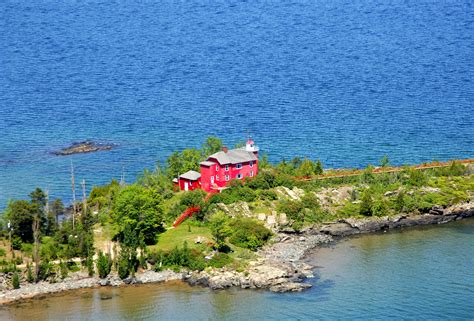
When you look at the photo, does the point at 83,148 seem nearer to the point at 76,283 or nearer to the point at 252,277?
the point at 76,283

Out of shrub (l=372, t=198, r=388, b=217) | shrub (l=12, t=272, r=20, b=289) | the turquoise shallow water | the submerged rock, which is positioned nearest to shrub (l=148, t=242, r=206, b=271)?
the turquoise shallow water

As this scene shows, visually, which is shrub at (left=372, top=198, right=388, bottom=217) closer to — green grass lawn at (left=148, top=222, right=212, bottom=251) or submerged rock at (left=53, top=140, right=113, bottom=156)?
green grass lawn at (left=148, top=222, right=212, bottom=251)

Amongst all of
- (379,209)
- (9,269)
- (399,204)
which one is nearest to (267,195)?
(379,209)

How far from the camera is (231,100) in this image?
160625mm

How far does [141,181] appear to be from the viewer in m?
116

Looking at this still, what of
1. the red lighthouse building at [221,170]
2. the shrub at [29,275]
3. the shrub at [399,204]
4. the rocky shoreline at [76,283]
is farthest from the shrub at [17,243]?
the shrub at [399,204]

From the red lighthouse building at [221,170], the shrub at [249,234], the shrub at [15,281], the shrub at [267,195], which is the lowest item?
the shrub at [15,281]

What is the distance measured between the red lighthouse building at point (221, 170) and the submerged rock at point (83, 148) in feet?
91.5

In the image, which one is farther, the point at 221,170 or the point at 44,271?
the point at 221,170

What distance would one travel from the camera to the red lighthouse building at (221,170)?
109688 mm

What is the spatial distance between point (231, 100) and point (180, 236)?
63455 millimetres

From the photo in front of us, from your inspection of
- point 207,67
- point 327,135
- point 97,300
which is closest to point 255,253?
point 97,300

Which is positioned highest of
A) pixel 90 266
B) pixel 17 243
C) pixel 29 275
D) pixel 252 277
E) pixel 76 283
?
pixel 17 243

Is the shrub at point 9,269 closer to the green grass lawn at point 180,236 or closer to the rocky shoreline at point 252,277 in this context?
the rocky shoreline at point 252,277
